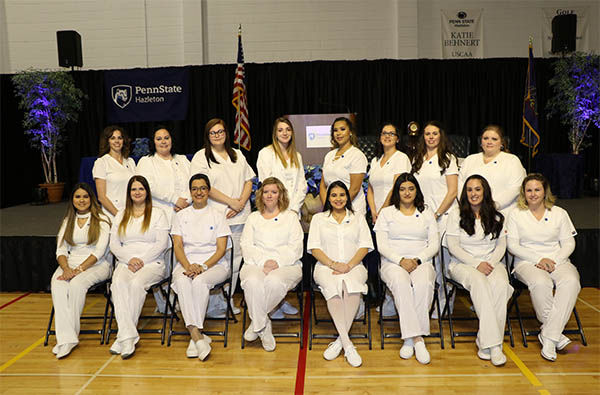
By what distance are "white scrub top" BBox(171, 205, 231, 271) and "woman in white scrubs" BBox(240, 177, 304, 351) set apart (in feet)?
0.75

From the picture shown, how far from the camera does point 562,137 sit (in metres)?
9.05

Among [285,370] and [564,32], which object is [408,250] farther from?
[564,32]

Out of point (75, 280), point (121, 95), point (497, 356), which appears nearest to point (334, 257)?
point (497, 356)

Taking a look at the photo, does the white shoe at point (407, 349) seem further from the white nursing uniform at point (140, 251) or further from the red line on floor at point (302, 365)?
the white nursing uniform at point (140, 251)

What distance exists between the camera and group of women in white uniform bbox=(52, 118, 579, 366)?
3545 mm

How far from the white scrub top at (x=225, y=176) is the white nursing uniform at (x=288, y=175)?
0.21m

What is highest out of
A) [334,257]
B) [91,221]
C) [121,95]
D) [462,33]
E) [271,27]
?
[271,27]

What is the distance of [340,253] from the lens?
3859mm

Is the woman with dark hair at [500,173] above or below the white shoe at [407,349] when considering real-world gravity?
above

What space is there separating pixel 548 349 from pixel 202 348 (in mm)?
2334

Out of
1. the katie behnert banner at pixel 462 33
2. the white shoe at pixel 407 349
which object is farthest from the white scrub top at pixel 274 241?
the katie behnert banner at pixel 462 33

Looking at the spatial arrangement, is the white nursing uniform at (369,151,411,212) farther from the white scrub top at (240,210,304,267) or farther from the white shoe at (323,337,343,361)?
the white shoe at (323,337,343,361)

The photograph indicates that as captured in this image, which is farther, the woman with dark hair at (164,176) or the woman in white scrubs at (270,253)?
the woman with dark hair at (164,176)

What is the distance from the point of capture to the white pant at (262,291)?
3602mm
